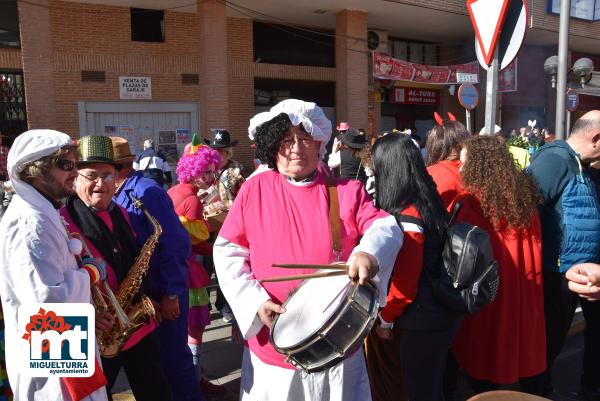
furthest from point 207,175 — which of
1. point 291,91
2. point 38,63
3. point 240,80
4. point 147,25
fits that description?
point 291,91

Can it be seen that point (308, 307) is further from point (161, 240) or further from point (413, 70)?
point (413, 70)

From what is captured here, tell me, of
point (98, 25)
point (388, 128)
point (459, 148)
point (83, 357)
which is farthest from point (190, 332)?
point (388, 128)

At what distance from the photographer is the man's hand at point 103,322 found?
2.29 meters

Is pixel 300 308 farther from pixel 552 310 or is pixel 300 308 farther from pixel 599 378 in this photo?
pixel 599 378

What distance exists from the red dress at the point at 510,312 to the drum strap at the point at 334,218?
1138 millimetres

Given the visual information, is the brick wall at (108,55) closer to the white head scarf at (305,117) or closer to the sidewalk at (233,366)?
the sidewalk at (233,366)

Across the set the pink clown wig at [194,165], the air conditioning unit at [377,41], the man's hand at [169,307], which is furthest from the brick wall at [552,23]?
the man's hand at [169,307]

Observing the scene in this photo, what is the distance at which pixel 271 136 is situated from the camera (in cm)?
224

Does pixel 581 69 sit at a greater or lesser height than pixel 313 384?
greater

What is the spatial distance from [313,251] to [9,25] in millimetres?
12803

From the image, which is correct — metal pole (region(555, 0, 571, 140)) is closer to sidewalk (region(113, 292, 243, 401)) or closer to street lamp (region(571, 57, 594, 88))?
street lamp (region(571, 57, 594, 88))

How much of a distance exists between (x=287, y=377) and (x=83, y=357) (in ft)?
Result: 2.96

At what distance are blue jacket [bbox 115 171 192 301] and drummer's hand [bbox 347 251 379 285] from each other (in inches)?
57.3

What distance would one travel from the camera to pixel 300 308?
78.7 inches
